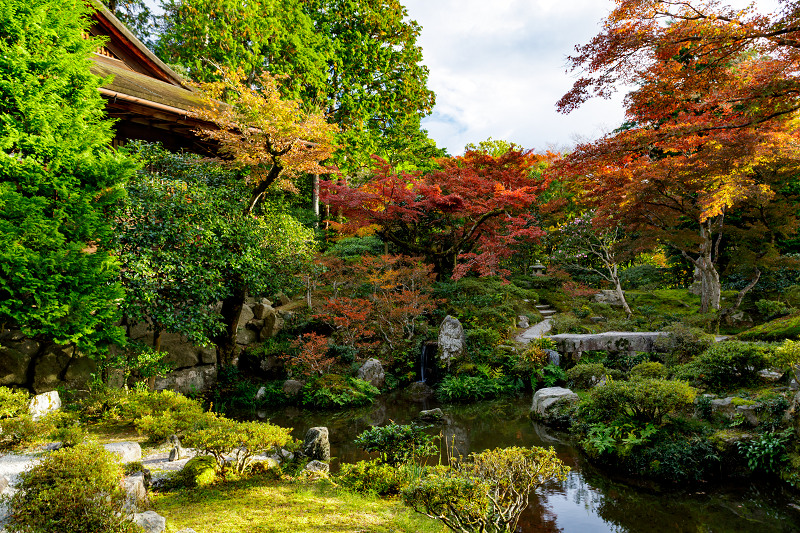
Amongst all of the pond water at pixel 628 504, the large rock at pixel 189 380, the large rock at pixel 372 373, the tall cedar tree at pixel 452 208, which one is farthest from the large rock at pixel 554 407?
the large rock at pixel 189 380

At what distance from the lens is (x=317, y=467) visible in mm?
5938

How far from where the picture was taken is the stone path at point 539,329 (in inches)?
506

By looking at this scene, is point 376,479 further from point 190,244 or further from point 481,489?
point 190,244

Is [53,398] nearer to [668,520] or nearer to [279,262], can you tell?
[279,262]

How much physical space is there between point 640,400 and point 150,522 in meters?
6.73

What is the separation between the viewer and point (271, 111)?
8508 mm

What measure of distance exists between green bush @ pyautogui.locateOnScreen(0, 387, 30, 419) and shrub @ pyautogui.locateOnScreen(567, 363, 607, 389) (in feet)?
34.5

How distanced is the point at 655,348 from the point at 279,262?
9.79 m

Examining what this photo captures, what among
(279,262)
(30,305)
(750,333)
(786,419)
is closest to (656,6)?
(786,419)

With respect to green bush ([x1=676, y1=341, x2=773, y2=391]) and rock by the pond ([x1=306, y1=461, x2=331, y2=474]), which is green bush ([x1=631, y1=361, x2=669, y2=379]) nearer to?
green bush ([x1=676, y1=341, x2=773, y2=391])

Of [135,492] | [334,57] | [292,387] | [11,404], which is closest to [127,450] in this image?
[135,492]

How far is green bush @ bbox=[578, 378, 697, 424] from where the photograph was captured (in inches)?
249

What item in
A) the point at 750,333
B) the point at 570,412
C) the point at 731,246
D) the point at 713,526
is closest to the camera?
the point at 713,526

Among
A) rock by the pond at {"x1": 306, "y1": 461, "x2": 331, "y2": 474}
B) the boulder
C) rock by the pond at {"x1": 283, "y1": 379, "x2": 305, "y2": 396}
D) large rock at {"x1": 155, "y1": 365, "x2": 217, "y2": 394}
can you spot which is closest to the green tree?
large rock at {"x1": 155, "y1": 365, "x2": 217, "y2": 394}
